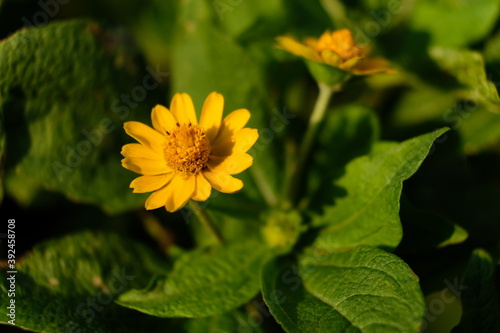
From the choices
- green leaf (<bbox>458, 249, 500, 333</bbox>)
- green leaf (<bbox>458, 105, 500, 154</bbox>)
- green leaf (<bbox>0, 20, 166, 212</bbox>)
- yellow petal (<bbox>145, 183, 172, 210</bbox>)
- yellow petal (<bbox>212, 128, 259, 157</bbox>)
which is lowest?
green leaf (<bbox>458, 249, 500, 333</bbox>)

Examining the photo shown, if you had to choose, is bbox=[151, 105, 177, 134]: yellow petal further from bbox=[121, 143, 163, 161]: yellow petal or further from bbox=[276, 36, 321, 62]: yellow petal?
bbox=[276, 36, 321, 62]: yellow petal

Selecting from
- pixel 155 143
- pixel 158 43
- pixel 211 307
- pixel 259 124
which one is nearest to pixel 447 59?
pixel 259 124

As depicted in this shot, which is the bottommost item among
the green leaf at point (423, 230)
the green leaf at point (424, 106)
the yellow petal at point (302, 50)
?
the green leaf at point (423, 230)

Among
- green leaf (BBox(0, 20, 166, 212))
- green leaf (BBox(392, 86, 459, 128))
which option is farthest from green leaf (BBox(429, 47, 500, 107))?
green leaf (BBox(0, 20, 166, 212))

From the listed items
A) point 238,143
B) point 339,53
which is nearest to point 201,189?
point 238,143

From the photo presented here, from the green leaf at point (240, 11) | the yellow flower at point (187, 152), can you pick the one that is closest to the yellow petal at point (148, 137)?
the yellow flower at point (187, 152)

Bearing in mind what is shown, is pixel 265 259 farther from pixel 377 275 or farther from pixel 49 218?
pixel 49 218

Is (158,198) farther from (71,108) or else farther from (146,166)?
(71,108)

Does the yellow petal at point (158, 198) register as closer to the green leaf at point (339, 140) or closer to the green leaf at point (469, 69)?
the green leaf at point (339, 140)
